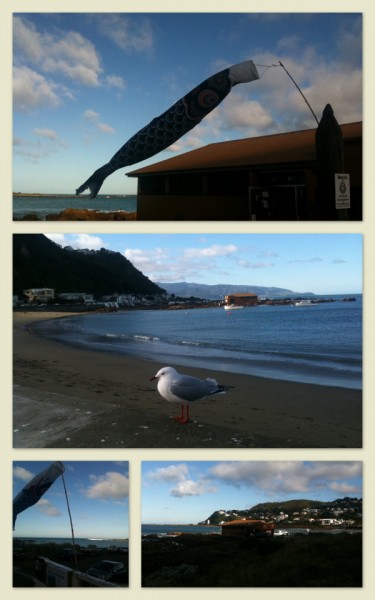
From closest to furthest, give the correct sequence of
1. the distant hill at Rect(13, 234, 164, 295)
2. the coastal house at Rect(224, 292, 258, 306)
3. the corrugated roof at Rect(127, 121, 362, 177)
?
1. the distant hill at Rect(13, 234, 164, 295)
2. the coastal house at Rect(224, 292, 258, 306)
3. the corrugated roof at Rect(127, 121, 362, 177)

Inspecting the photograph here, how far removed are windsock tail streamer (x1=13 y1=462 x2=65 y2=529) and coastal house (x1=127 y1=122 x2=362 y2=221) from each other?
5.47 ft

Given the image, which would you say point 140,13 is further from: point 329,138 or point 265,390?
point 265,390

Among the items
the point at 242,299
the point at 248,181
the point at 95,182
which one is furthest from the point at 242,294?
the point at 95,182

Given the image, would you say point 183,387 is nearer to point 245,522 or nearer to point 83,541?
point 245,522

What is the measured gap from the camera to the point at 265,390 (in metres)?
3.40

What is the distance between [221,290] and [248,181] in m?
0.81

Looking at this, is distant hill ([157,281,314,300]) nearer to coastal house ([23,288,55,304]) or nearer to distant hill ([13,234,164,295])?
distant hill ([13,234,164,295])

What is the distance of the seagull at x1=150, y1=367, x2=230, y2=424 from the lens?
10.7ft

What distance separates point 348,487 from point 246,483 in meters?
0.61

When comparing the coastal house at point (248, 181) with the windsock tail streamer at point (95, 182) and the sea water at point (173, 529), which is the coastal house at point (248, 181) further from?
the sea water at point (173, 529)

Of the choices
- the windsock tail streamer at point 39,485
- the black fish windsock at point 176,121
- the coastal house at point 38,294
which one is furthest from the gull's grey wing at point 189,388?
the black fish windsock at point 176,121

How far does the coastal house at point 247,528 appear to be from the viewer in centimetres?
308

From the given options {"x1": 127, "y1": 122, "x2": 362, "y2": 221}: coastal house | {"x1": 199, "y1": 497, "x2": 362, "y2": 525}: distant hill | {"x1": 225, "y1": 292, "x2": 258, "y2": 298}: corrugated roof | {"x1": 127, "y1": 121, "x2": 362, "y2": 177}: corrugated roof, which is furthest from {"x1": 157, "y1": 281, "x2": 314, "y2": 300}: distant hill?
{"x1": 199, "y1": 497, "x2": 362, "y2": 525}: distant hill

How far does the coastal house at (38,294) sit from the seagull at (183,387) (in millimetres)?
860
